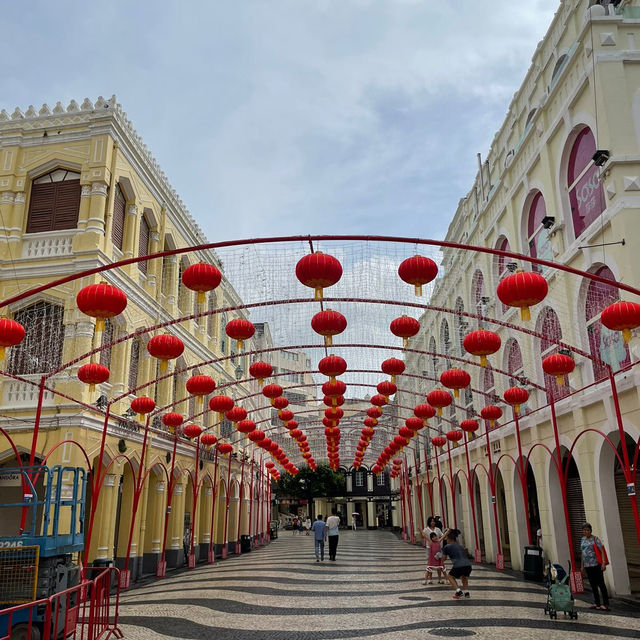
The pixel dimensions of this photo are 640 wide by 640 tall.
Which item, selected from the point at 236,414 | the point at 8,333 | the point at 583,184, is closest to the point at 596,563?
the point at 583,184

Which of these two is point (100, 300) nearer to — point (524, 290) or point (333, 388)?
point (524, 290)

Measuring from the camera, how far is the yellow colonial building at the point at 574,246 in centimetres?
1184

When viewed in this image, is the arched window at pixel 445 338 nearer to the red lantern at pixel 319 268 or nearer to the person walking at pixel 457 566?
the person walking at pixel 457 566

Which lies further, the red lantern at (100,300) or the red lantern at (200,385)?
the red lantern at (200,385)

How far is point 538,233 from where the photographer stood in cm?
1605

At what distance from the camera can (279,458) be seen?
3045 centimetres

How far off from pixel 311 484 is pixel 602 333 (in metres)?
48.0

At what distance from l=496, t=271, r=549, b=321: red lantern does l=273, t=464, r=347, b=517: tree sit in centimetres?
5079

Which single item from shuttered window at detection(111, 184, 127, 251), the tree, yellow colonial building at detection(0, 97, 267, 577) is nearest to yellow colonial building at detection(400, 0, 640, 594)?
yellow colonial building at detection(0, 97, 267, 577)

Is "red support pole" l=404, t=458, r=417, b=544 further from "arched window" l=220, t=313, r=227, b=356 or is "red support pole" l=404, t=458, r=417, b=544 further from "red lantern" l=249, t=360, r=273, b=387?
"red lantern" l=249, t=360, r=273, b=387

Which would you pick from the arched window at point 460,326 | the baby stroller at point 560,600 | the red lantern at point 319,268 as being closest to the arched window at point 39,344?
the red lantern at point 319,268

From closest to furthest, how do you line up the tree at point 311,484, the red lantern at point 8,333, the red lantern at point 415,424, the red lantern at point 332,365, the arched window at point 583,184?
the red lantern at point 8,333 → the arched window at point 583,184 → the red lantern at point 332,365 → the red lantern at point 415,424 → the tree at point 311,484

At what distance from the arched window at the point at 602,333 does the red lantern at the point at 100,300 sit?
9.08 meters

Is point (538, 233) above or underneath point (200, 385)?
above
